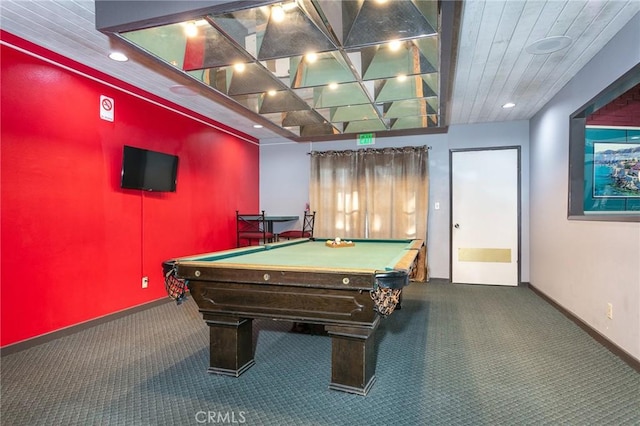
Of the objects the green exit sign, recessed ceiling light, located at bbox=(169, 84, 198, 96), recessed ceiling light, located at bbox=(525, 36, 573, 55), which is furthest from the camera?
the green exit sign

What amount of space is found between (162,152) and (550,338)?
4424mm

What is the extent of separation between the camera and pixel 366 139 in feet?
19.0

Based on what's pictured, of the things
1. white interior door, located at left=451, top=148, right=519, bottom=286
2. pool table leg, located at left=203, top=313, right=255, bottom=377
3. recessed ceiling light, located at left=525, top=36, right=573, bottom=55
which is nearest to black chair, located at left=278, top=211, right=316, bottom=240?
white interior door, located at left=451, top=148, right=519, bottom=286

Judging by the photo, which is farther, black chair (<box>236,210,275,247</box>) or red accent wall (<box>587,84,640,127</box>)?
black chair (<box>236,210,275,247</box>)

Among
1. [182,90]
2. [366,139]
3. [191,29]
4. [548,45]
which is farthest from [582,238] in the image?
[182,90]

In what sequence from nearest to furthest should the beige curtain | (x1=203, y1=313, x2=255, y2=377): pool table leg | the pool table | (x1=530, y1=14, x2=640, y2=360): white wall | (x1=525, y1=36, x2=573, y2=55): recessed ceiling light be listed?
the pool table < (x1=203, y1=313, x2=255, y2=377): pool table leg < (x1=530, y1=14, x2=640, y2=360): white wall < (x1=525, y1=36, x2=573, y2=55): recessed ceiling light < the beige curtain

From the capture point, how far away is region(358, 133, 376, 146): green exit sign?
5766 millimetres

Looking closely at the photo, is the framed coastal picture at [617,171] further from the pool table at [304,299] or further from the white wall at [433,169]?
the pool table at [304,299]

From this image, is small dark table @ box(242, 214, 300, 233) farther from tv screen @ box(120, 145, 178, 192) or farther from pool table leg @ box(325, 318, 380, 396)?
pool table leg @ box(325, 318, 380, 396)

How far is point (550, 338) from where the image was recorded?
9.84 feet

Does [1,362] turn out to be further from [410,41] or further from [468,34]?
[468,34]

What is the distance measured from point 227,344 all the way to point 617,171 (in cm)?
395

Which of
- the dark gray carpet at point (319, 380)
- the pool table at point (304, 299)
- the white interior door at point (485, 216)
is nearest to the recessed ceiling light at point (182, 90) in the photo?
the pool table at point (304, 299)

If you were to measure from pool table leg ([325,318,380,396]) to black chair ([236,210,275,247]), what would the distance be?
10.3 feet
